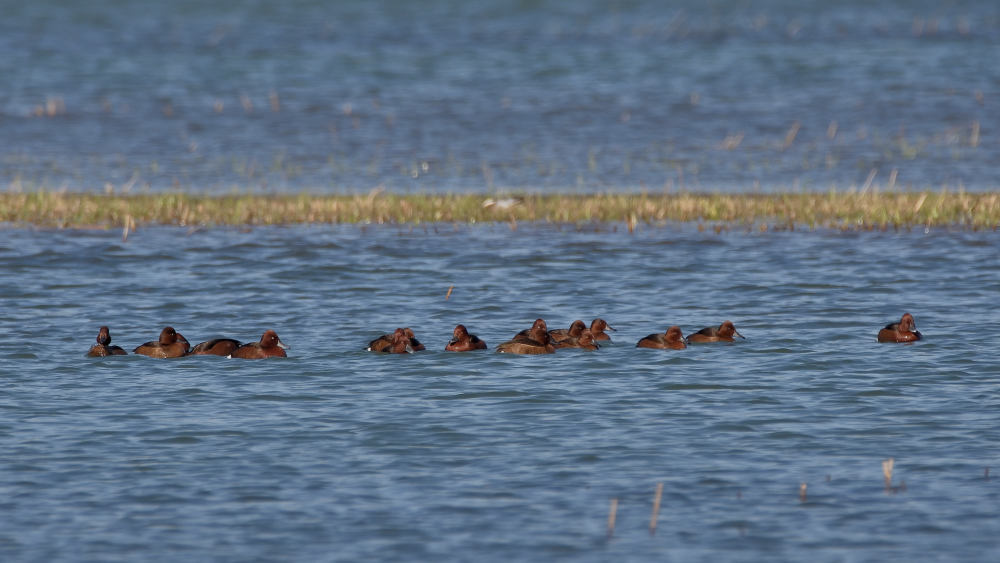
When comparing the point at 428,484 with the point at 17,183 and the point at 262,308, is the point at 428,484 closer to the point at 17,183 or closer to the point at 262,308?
the point at 262,308

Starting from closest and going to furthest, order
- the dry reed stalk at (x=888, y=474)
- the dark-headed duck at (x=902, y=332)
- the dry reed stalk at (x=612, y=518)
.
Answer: the dry reed stalk at (x=612, y=518), the dry reed stalk at (x=888, y=474), the dark-headed duck at (x=902, y=332)

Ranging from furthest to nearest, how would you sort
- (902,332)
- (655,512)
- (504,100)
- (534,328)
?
(504,100) → (902,332) → (534,328) → (655,512)

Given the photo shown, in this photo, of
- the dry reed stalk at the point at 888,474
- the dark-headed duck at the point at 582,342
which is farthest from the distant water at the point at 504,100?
the dry reed stalk at the point at 888,474

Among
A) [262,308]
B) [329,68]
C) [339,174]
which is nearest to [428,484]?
[262,308]

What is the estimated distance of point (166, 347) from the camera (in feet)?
55.1

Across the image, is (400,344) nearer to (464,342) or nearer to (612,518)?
(464,342)

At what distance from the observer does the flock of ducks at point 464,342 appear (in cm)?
1673

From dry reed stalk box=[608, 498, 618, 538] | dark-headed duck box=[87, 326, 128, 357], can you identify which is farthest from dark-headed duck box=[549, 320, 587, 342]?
dry reed stalk box=[608, 498, 618, 538]

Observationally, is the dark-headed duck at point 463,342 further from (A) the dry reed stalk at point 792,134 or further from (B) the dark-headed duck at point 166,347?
(A) the dry reed stalk at point 792,134

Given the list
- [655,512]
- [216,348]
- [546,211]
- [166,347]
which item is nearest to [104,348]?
[166,347]

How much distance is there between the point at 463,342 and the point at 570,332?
136 centimetres

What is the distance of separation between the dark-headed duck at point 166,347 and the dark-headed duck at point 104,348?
0.20 m

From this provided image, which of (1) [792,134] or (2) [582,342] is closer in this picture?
(2) [582,342]

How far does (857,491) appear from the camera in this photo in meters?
11.9
